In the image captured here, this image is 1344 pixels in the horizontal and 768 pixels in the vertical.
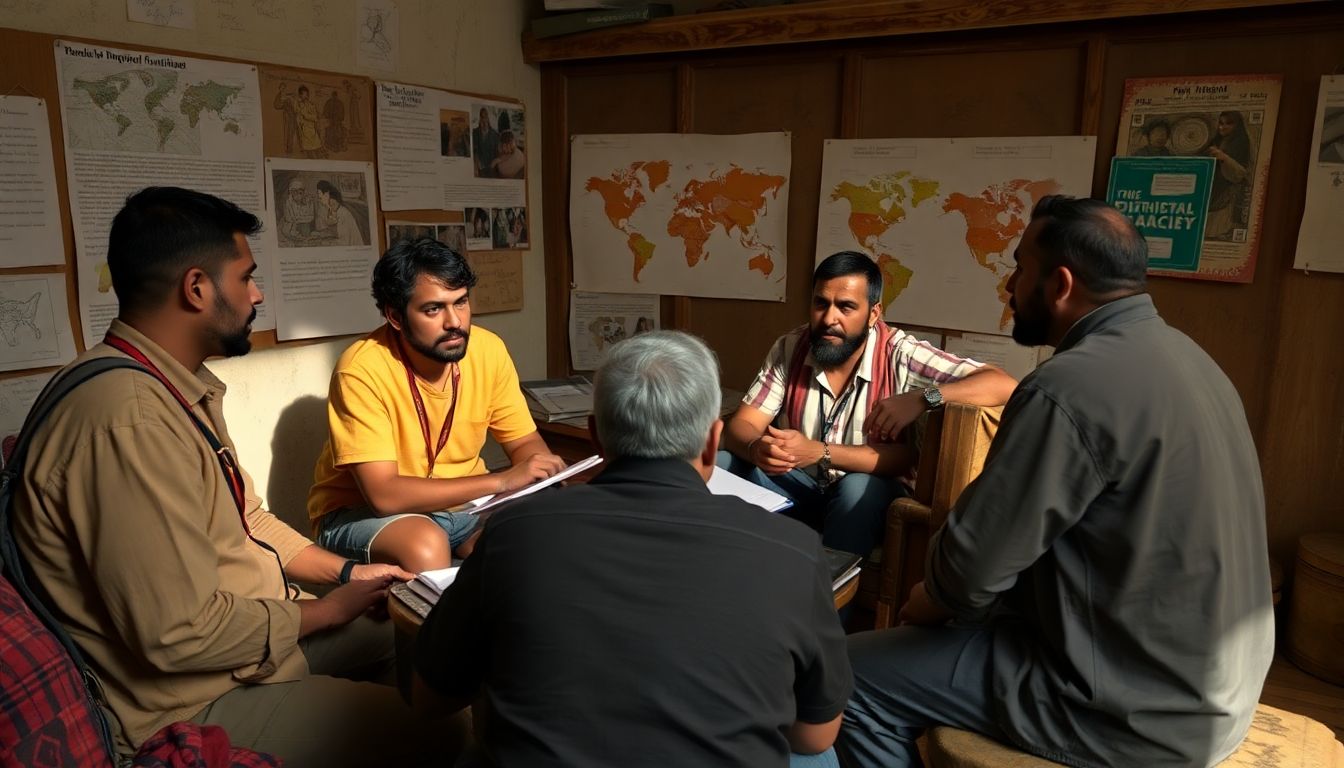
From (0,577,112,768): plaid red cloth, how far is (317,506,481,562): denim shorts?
3.59ft

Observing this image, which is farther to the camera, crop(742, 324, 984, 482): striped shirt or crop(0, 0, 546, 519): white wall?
crop(742, 324, 984, 482): striped shirt

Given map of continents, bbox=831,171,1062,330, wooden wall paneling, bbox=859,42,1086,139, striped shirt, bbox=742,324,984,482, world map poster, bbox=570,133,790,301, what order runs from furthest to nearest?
world map poster, bbox=570,133,790,301
map of continents, bbox=831,171,1062,330
wooden wall paneling, bbox=859,42,1086,139
striped shirt, bbox=742,324,984,482

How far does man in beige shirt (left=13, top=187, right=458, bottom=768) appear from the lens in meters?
1.47

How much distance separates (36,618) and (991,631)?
1636mm

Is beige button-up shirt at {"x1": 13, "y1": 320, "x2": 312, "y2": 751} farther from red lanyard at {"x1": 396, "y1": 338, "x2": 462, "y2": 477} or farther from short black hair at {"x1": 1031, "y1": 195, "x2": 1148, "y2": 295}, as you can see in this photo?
short black hair at {"x1": 1031, "y1": 195, "x2": 1148, "y2": 295}

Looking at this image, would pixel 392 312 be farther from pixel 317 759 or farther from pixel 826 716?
pixel 826 716

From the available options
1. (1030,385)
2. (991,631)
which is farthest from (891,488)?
(1030,385)

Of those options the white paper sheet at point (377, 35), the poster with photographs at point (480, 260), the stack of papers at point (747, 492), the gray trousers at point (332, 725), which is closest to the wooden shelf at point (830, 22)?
the white paper sheet at point (377, 35)

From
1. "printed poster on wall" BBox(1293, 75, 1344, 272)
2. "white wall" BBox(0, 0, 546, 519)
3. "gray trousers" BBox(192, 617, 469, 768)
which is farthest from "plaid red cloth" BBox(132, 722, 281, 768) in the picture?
"printed poster on wall" BBox(1293, 75, 1344, 272)

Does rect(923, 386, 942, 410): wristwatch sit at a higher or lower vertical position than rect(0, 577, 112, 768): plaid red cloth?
higher

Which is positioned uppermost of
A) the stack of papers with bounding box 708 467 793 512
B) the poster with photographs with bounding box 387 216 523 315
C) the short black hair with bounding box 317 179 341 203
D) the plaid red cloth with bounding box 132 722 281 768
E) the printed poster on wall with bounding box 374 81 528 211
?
the printed poster on wall with bounding box 374 81 528 211

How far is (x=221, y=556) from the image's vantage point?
170 centimetres

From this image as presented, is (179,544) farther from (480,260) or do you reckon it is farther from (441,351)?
(480,260)

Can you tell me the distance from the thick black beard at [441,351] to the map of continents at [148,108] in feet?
3.26
